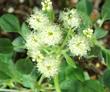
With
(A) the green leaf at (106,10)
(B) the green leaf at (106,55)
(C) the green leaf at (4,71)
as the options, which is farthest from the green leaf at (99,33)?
(C) the green leaf at (4,71)

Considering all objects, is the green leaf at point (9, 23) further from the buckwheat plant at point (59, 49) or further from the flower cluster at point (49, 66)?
the flower cluster at point (49, 66)

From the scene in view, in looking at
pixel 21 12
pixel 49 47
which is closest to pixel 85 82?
pixel 49 47

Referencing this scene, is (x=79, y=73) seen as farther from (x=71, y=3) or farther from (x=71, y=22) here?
(x=71, y=3)

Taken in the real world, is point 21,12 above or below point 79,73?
above

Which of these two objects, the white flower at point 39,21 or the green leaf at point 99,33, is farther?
the green leaf at point 99,33

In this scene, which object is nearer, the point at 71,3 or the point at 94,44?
the point at 94,44

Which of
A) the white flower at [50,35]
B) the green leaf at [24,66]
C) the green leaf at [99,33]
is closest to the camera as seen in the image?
the white flower at [50,35]

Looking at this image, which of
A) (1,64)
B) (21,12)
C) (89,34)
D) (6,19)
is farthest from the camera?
(21,12)

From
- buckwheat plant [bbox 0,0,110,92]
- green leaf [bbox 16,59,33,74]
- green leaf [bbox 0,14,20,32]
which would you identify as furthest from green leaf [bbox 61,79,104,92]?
green leaf [bbox 0,14,20,32]

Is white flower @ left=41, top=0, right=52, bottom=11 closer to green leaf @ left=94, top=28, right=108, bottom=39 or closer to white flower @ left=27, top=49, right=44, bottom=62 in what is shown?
white flower @ left=27, top=49, right=44, bottom=62
